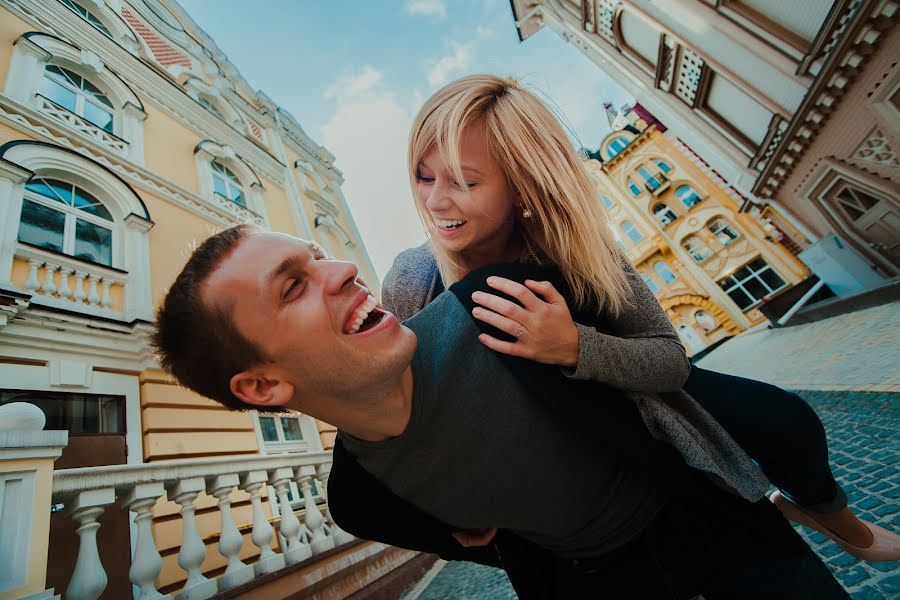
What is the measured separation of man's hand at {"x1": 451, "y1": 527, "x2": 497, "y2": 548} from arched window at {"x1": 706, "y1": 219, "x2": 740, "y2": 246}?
22.7 metres

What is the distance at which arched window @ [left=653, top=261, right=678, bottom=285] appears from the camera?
21.0 m

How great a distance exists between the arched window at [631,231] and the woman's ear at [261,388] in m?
23.9

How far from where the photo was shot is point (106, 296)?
4.76 m

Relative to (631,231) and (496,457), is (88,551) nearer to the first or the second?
(496,457)

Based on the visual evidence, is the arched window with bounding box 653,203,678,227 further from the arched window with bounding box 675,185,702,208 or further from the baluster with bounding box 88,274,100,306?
the baluster with bounding box 88,274,100,306

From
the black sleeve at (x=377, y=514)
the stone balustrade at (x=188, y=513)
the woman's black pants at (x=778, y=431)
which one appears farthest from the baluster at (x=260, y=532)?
the woman's black pants at (x=778, y=431)

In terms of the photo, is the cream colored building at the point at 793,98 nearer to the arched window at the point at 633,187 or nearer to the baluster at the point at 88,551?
the baluster at the point at 88,551

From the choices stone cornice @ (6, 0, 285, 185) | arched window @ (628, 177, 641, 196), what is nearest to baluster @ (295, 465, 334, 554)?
stone cornice @ (6, 0, 285, 185)

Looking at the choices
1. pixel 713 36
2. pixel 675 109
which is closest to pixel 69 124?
pixel 713 36

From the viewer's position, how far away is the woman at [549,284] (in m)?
0.99

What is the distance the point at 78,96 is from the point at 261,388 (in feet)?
29.1

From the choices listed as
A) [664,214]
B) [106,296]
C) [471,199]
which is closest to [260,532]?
[471,199]

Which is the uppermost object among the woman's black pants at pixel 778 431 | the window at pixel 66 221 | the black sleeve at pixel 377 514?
the window at pixel 66 221

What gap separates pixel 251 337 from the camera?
3.99ft
